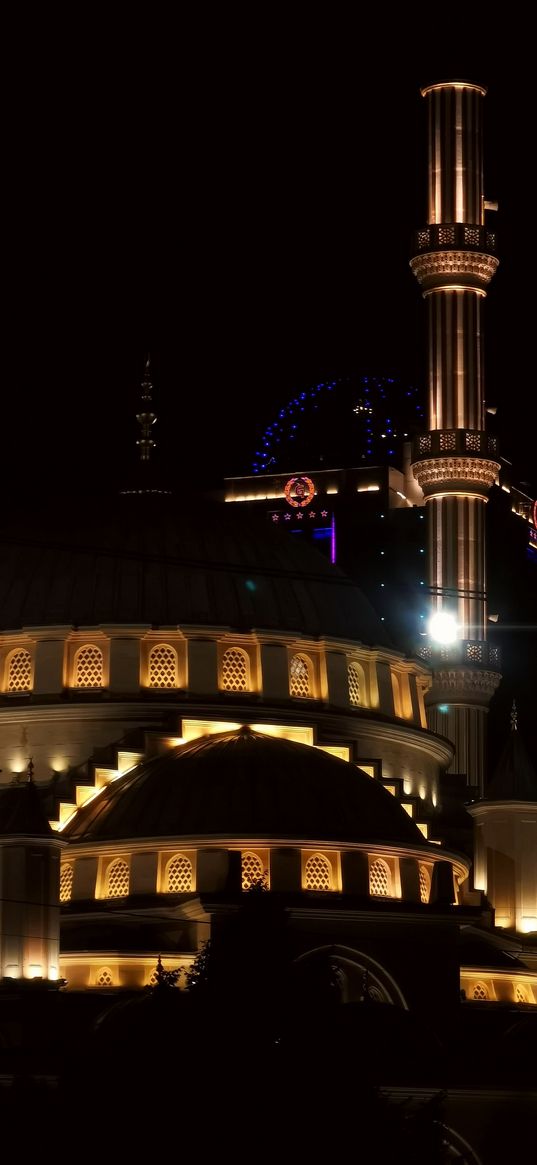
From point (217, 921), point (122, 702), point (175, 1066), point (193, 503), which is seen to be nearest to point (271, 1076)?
point (175, 1066)

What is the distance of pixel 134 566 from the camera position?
69.6m

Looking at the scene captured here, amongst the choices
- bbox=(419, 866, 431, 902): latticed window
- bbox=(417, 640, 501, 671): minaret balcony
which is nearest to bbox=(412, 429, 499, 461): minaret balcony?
bbox=(417, 640, 501, 671): minaret balcony

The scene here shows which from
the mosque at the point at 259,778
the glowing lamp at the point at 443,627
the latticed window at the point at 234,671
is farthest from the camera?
the glowing lamp at the point at 443,627

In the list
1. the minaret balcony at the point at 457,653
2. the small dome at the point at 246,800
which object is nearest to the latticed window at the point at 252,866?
the small dome at the point at 246,800

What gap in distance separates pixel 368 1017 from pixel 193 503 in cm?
2116

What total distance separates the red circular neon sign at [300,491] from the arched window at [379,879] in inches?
1737

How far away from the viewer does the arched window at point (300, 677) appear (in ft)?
225

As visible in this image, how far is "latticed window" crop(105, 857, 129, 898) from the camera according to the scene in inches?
2453

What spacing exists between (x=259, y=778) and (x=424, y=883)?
150 inches

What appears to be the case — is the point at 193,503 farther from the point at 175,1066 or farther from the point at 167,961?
the point at 175,1066

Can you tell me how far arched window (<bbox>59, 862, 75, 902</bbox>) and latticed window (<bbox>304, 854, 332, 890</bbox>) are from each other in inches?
173

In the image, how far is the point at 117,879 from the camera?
205ft

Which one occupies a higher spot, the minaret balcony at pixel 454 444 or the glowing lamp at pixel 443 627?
the minaret balcony at pixel 454 444

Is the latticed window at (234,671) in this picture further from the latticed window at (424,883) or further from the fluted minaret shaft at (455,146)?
the fluted minaret shaft at (455,146)
